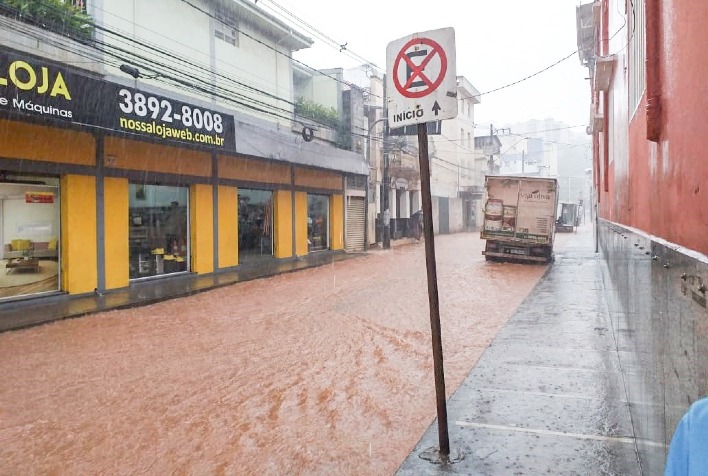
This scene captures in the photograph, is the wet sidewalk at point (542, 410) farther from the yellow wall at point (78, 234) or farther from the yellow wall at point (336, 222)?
the yellow wall at point (336, 222)

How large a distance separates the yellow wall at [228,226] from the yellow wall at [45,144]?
15.5ft

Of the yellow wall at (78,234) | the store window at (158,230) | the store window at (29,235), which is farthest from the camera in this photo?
the store window at (158,230)

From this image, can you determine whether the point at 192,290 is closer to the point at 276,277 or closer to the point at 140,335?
the point at 276,277

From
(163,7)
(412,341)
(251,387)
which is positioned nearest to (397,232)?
(163,7)

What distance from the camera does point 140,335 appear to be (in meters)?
7.82

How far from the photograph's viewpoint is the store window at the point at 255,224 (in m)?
16.8

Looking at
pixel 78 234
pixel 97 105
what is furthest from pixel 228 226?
pixel 97 105

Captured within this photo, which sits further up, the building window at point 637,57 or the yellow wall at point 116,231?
the building window at point 637,57

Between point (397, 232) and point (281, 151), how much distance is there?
1498 cm

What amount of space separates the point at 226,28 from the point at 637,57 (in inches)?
576

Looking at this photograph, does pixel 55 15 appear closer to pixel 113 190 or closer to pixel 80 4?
pixel 80 4

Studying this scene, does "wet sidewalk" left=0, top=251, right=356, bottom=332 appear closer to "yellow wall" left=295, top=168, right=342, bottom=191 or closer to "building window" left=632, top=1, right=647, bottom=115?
"yellow wall" left=295, top=168, right=342, bottom=191

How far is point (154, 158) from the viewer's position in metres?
13.0

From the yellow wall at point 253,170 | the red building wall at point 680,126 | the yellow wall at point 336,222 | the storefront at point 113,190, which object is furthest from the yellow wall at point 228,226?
the red building wall at point 680,126
